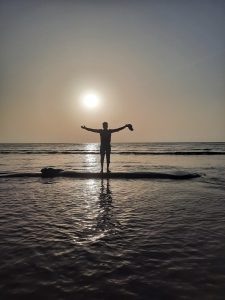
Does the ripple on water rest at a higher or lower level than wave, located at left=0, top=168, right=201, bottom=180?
higher

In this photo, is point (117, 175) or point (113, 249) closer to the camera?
point (113, 249)

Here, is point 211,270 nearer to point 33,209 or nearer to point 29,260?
point 29,260

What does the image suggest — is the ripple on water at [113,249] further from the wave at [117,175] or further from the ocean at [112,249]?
the wave at [117,175]

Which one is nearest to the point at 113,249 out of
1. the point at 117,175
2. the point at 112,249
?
the point at 112,249

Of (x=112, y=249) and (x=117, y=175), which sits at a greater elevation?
(x=112, y=249)

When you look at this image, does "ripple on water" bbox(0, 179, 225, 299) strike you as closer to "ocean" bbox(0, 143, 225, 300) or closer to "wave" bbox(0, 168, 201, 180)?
"ocean" bbox(0, 143, 225, 300)

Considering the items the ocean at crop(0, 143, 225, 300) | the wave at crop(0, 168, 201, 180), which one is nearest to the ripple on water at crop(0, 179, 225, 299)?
the ocean at crop(0, 143, 225, 300)

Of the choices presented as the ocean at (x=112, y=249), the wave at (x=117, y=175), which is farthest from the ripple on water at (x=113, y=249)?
the wave at (x=117, y=175)

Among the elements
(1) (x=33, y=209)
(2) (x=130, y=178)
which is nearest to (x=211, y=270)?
(1) (x=33, y=209)

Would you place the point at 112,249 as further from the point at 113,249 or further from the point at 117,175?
the point at 117,175

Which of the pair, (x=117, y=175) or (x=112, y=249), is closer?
(x=112, y=249)

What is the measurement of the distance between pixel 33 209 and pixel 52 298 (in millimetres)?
5358

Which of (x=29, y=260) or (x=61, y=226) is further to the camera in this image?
(x=61, y=226)

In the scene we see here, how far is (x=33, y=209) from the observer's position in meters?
8.73
